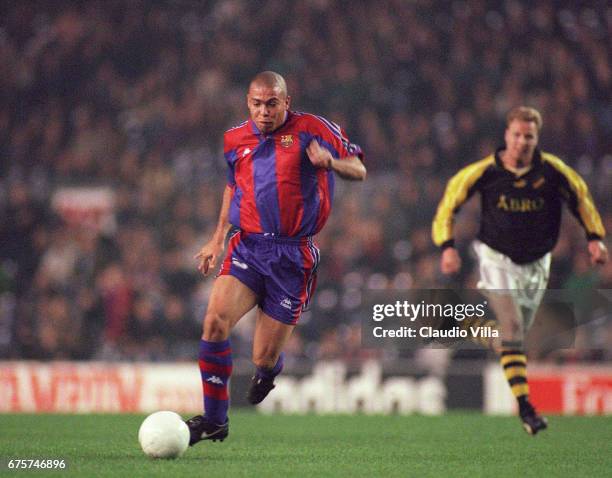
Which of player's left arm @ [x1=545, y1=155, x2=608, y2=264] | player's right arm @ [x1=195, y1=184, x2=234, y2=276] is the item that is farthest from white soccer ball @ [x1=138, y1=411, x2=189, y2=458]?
player's left arm @ [x1=545, y1=155, x2=608, y2=264]

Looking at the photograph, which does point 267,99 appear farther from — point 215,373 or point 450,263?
point 450,263

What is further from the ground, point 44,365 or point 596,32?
point 596,32

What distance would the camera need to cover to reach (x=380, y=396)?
43.2 ft

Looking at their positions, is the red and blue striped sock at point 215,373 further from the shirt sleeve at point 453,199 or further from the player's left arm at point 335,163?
the shirt sleeve at point 453,199

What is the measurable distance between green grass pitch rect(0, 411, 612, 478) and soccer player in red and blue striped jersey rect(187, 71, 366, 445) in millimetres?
616

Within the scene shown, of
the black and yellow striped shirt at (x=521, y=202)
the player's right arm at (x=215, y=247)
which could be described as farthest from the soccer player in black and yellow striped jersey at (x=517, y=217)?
the player's right arm at (x=215, y=247)

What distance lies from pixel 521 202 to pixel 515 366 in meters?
1.24

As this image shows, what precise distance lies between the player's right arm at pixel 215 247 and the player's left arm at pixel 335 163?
2.68 feet

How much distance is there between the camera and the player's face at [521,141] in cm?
849

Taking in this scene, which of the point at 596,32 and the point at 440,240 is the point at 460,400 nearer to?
the point at 440,240

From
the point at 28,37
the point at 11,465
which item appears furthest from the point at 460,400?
the point at 28,37

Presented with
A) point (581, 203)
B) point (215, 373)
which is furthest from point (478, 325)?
point (215, 373)

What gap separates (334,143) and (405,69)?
10.4 meters

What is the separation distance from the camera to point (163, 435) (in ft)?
20.8
